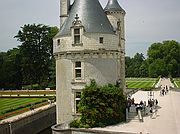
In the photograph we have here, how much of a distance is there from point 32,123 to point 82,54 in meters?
12.3

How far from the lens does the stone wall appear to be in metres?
26.0

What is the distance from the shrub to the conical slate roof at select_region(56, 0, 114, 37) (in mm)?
4651

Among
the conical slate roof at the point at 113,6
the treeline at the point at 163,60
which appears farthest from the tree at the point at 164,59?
the conical slate roof at the point at 113,6

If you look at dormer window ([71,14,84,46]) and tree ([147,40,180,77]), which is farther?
tree ([147,40,180,77])

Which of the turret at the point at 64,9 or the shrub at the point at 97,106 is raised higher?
the turret at the point at 64,9

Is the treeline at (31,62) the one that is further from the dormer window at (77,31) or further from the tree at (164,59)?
the tree at (164,59)

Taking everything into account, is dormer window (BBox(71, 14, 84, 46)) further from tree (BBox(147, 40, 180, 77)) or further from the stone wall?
tree (BBox(147, 40, 180, 77))

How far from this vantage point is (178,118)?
24656 millimetres

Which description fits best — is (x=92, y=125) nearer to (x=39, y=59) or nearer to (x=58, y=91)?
(x=58, y=91)

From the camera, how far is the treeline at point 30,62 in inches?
2576

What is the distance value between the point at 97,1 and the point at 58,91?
27.6 feet

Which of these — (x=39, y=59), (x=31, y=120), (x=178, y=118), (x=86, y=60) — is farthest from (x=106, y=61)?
(x=39, y=59)

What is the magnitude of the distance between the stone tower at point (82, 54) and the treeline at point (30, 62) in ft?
137

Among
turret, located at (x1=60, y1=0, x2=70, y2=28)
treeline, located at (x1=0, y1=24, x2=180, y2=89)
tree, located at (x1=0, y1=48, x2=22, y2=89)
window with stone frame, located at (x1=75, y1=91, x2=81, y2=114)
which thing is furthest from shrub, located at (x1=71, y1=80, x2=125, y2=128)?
tree, located at (x1=0, y1=48, x2=22, y2=89)
